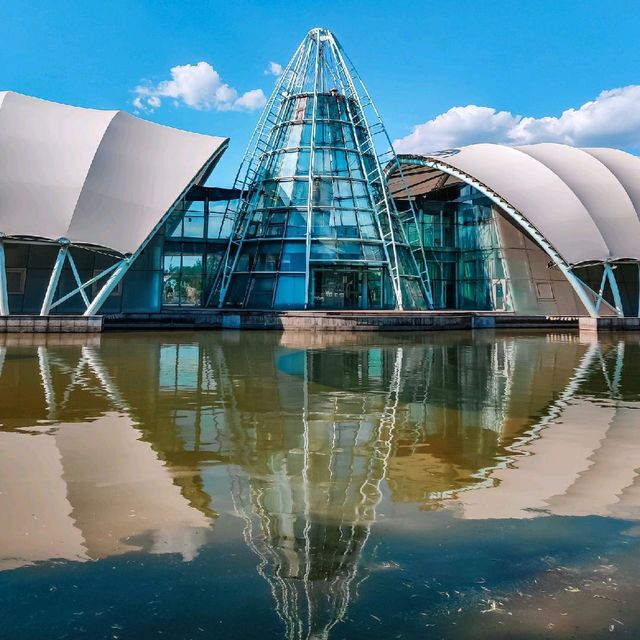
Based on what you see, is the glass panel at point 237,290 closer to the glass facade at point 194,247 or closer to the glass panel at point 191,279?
the glass facade at point 194,247

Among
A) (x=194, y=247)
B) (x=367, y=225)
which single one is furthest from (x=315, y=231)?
(x=194, y=247)

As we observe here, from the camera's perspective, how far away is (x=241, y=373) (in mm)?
Answer: 15820

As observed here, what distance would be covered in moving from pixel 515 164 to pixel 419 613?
43566mm

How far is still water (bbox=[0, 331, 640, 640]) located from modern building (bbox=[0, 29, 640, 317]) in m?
21.1

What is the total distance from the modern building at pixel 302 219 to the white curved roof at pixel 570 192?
0.37 ft

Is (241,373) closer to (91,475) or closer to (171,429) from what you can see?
(171,429)

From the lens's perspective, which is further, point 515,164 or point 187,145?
point 515,164

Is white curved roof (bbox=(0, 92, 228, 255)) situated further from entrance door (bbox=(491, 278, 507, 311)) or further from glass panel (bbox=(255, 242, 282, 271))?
entrance door (bbox=(491, 278, 507, 311))

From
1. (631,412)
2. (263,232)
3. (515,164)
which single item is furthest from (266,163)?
(631,412)

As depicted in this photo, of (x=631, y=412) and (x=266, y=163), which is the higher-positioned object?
(x=266, y=163)

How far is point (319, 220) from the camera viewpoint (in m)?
40.3

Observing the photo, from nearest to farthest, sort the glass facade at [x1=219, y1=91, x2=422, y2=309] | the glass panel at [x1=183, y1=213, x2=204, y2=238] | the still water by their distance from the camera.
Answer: the still water
the glass facade at [x1=219, y1=91, x2=422, y2=309]
the glass panel at [x1=183, y1=213, x2=204, y2=238]

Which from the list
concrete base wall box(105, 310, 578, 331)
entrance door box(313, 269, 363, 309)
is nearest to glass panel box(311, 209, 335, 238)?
entrance door box(313, 269, 363, 309)

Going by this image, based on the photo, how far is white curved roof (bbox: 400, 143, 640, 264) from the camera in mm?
37938
